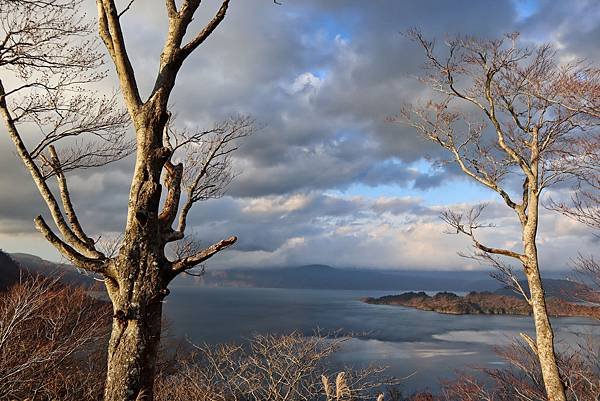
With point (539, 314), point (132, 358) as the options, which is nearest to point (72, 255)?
point (132, 358)

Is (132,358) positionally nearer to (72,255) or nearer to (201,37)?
(72,255)

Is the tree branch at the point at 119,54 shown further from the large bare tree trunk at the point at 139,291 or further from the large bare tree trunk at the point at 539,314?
the large bare tree trunk at the point at 539,314

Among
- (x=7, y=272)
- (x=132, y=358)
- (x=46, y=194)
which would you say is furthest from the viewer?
(x=7, y=272)

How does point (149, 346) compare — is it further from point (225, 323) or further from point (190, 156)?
point (225, 323)

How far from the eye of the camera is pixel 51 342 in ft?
43.2

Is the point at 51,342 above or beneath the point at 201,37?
beneath

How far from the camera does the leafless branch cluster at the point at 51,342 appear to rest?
28.6 feet

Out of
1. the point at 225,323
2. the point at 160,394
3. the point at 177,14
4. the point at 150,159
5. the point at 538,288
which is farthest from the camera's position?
the point at 225,323

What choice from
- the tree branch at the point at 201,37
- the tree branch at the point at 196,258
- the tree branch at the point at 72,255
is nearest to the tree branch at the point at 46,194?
the tree branch at the point at 72,255

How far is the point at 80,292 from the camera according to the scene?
2072cm

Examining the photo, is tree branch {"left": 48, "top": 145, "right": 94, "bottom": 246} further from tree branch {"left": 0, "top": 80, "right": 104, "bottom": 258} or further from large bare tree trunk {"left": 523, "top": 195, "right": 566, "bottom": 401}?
large bare tree trunk {"left": 523, "top": 195, "right": 566, "bottom": 401}

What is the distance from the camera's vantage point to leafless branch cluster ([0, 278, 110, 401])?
28.6ft

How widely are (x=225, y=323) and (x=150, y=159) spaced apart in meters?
70.2

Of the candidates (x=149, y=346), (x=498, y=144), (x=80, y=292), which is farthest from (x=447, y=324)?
(x=149, y=346)
